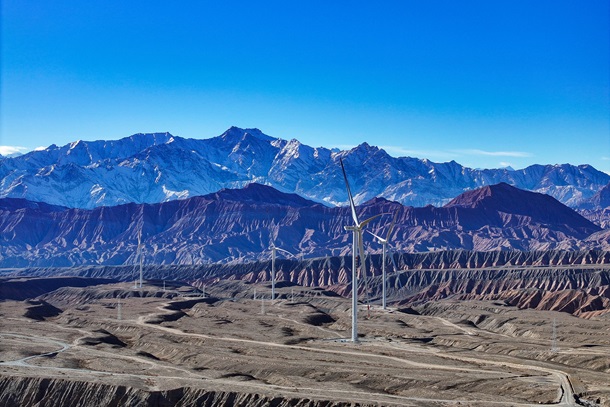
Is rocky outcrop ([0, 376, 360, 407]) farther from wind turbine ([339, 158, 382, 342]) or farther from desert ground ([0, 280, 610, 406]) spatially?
wind turbine ([339, 158, 382, 342])

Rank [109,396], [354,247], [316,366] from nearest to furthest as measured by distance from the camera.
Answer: [109,396] → [316,366] → [354,247]

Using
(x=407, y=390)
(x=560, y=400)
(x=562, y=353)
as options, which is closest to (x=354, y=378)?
(x=407, y=390)

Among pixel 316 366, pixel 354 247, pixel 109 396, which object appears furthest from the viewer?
pixel 354 247

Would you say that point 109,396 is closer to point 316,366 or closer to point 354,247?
point 316,366

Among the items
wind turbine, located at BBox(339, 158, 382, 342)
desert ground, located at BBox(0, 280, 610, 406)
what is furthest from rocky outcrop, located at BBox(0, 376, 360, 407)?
wind turbine, located at BBox(339, 158, 382, 342)

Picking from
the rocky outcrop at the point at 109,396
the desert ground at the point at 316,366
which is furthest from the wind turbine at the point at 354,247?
the rocky outcrop at the point at 109,396

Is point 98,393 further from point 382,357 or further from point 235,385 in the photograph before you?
point 382,357

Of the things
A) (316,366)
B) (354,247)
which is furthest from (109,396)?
(354,247)

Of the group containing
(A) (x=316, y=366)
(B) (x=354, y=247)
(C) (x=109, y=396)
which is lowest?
(C) (x=109, y=396)

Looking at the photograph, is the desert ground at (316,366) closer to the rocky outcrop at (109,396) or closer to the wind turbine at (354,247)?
the rocky outcrop at (109,396)
